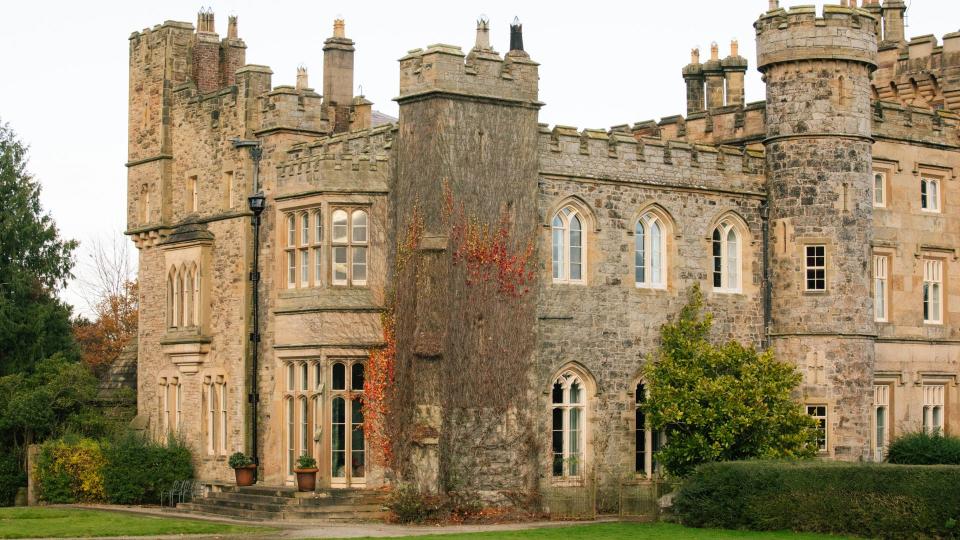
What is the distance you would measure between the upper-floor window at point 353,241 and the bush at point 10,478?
12.6 metres

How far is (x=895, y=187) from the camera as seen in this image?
38000mm

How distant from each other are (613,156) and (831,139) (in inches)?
186

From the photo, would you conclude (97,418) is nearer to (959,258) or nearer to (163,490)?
(163,490)

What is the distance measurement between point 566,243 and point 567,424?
11.6 feet

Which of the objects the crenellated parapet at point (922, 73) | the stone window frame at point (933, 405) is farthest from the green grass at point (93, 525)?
the crenellated parapet at point (922, 73)

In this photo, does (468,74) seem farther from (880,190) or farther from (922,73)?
(922,73)

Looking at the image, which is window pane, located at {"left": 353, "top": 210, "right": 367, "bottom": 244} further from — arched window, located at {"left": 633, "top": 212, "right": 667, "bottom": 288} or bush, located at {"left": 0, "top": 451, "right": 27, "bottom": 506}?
bush, located at {"left": 0, "top": 451, "right": 27, "bottom": 506}

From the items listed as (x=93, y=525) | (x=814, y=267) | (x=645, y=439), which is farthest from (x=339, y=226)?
(x=814, y=267)

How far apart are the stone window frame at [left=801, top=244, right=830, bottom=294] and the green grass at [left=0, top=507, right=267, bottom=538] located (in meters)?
12.8

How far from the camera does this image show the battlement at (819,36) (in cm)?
3491

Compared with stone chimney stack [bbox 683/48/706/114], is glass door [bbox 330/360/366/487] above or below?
below

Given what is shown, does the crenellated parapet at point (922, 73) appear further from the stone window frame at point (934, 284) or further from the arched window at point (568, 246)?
the arched window at point (568, 246)

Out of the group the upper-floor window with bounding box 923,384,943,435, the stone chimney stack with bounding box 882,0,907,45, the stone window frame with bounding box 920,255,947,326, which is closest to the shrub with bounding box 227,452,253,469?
the upper-floor window with bounding box 923,384,943,435

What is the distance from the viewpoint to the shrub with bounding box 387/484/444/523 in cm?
3042
